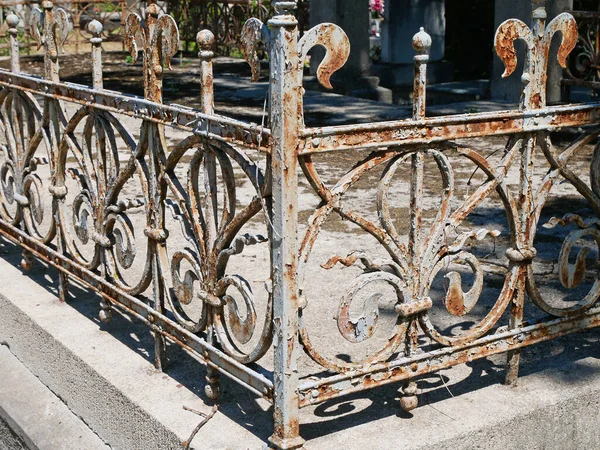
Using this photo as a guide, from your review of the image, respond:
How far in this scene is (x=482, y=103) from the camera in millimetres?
9359

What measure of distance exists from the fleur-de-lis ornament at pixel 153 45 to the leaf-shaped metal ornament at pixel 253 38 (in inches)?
17.7

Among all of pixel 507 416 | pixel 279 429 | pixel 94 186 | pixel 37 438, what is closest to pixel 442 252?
pixel 507 416

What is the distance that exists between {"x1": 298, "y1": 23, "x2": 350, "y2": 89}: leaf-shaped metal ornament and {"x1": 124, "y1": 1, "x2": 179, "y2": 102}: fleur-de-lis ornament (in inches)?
24.7

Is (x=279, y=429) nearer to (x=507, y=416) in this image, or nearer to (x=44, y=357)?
(x=507, y=416)

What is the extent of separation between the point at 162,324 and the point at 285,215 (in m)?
0.88

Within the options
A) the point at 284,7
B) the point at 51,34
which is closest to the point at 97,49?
the point at 51,34

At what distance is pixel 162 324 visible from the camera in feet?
10.00

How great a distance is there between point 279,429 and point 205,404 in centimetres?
45

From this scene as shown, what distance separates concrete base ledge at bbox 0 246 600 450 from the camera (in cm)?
266

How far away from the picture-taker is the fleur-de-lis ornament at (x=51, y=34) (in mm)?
3482

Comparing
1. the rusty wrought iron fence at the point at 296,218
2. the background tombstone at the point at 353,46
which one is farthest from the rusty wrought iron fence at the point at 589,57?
the rusty wrought iron fence at the point at 296,218

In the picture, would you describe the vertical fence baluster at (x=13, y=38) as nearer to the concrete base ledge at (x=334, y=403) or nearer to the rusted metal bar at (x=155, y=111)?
the rusted metal bar at (x=155, y=111)

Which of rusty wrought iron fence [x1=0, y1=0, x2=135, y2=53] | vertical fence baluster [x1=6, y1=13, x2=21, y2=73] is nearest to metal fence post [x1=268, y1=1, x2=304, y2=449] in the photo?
vertical fence baluster [x1=6, y1=13, x2=21, y2=73]

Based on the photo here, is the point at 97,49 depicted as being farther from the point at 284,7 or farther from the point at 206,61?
the point at 284,7
